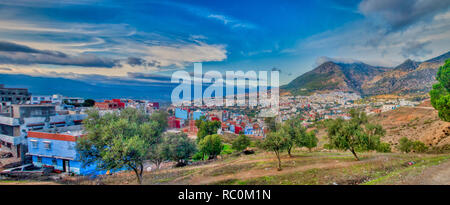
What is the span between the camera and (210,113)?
43969mm

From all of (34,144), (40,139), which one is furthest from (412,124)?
(34,144)

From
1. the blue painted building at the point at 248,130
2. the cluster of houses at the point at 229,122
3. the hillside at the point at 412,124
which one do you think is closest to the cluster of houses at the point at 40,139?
the cluster of houses at the point at 229,122

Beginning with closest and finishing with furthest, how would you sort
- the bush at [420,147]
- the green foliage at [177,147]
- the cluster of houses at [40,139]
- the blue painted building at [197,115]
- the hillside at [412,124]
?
the cluster of houses at [40,139] < the bush at [420,147] < the green foliage at [177,147] < the hillside at [412,124] < the blue painted building at [197,115]

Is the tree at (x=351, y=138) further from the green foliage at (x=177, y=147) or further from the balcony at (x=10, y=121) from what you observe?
the balcony at (x=10, y=121)

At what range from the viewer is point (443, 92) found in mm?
13820

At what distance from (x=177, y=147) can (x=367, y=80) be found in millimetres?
58730

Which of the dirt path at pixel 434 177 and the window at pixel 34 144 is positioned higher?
the dirt path at pixel 434 177

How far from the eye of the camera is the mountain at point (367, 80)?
47.3 m

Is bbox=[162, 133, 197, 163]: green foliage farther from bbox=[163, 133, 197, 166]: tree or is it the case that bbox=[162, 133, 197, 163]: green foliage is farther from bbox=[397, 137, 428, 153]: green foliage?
bbox=[397, 137, 428, 153]: green foliage

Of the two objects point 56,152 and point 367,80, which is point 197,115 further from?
point 367,80

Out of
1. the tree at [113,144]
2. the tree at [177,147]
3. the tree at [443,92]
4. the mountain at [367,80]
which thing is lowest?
the tree at [177,147]
